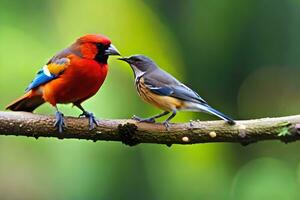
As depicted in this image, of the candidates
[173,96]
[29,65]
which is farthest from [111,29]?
[173,96]

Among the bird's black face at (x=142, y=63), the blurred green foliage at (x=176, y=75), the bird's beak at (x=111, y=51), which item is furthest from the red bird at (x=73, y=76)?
the blurred green foliage at (x=176, y=75)

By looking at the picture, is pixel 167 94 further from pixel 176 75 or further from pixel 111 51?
pixel 176 75

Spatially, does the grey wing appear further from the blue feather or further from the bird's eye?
the blue feather

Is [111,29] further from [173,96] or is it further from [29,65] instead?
[173,96]

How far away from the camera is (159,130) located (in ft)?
11.4

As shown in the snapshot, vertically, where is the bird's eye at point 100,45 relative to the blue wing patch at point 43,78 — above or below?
above

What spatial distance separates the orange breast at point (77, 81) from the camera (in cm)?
379

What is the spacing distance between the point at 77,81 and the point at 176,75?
2824 millimetres

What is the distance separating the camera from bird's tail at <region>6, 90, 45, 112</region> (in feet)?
12.7

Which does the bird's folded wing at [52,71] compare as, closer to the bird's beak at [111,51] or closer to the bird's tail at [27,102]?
the bird's tail at [27,102]

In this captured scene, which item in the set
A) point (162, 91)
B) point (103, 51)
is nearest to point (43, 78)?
point (103, 51)

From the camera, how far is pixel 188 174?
A: 677cm

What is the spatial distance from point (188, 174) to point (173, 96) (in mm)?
3196

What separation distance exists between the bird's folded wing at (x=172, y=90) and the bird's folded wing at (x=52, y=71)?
0.43 m
